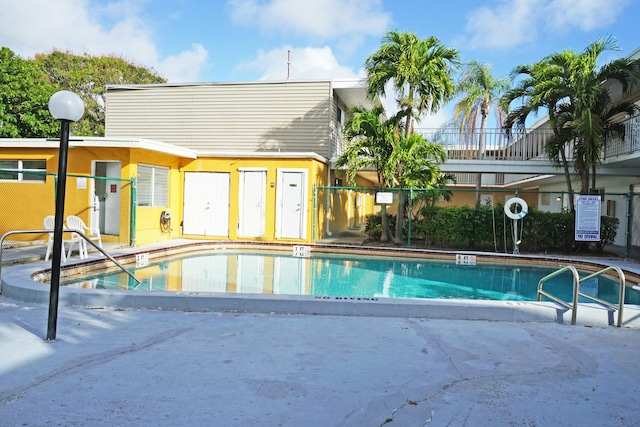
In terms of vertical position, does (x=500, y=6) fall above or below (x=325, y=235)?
above

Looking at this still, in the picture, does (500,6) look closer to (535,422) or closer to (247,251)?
(247,251)

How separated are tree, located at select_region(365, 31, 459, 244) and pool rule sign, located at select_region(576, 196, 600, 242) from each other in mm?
4441

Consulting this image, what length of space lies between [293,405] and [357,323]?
7.36 ft

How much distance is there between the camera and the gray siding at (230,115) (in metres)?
16.1

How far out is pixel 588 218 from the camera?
1220 cm

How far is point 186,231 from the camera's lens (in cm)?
1503

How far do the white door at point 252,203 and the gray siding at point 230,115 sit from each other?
6.98 feet

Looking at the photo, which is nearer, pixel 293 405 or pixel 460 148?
pixel 293 405

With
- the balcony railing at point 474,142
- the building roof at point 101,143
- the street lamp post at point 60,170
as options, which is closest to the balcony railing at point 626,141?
the balcony railing at point 474,142

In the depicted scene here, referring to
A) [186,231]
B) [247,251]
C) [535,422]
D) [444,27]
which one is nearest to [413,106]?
[444,27]

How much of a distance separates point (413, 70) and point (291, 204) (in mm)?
5167

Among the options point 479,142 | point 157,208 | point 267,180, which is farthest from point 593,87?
point 157,208

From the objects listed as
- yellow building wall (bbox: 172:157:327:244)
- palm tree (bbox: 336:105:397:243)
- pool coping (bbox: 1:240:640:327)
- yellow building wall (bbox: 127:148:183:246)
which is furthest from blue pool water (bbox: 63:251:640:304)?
palm tree (bbox: 336:105:397:243)

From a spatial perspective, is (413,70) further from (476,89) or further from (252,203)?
(476,89)
